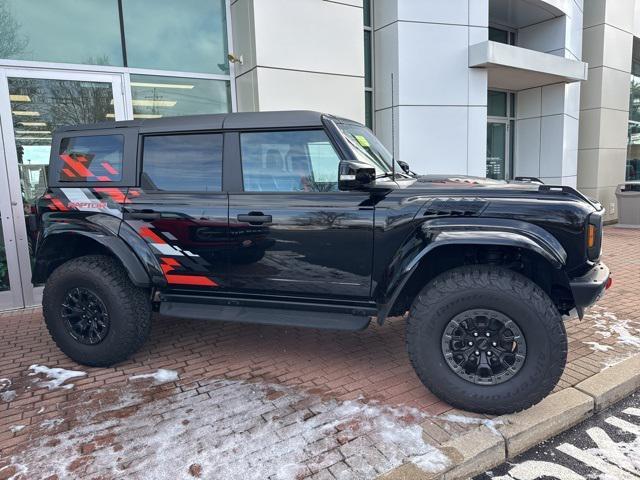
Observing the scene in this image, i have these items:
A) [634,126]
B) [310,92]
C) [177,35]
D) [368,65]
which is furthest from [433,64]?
[634,126]

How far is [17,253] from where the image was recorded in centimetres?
582

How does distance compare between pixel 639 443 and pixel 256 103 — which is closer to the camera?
pixel 639 443

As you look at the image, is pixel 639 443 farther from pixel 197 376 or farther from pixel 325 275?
pixel 197 376

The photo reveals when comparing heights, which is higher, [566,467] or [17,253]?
[17,253]

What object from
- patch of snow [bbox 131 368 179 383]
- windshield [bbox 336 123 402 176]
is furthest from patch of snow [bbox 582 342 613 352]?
patch of snow [bbox 131 368 179 383]

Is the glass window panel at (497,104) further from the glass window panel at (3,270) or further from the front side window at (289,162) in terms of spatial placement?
the glass window panel at (3,270)

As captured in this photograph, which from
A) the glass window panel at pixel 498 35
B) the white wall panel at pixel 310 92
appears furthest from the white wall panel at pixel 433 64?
the glass window panel at pixel 498 35

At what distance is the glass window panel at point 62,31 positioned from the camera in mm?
5680

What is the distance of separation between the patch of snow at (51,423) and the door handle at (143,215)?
1534 mm

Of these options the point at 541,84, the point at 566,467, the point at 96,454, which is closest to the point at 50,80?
the point at 96,454

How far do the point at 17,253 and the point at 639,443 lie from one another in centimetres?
662

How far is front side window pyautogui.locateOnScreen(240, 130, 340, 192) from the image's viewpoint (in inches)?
135

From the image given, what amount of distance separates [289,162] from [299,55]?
12.7 feet

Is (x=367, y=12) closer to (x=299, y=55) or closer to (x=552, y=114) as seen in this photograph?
(x=299, y=55)
